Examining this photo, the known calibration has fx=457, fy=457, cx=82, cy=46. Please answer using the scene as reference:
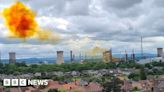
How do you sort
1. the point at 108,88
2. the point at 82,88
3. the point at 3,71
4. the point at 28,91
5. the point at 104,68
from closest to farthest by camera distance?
the point at 28,91 → the point at 108,88 → the point at 82,88 → the point at 3,71 → the point at 104,68

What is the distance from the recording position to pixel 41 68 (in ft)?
534

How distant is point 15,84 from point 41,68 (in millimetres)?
78096

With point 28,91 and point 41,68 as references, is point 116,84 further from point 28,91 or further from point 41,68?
point 41,68

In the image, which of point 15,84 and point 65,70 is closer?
point 15,84

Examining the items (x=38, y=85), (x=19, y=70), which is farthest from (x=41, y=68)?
(x=38, y=85)

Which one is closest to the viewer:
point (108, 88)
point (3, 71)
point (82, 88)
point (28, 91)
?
point (28, 91)

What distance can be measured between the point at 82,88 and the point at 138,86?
11343mm

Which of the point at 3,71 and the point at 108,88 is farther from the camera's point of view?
the point at 3,71

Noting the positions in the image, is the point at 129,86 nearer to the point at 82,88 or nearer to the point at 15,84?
the point at 82,88

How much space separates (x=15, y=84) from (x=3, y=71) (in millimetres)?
72530

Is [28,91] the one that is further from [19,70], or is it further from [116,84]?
[19,70]

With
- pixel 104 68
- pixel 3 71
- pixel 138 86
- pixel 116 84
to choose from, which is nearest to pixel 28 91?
pixel 116 84

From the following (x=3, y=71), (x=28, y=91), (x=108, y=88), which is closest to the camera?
(x=28, y=91)

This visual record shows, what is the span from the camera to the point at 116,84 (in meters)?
82.3
